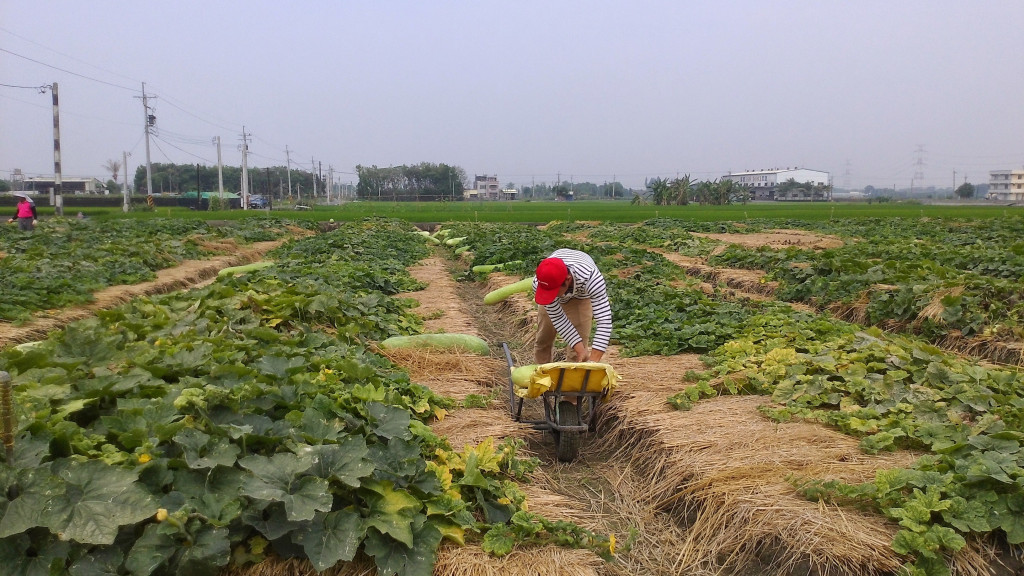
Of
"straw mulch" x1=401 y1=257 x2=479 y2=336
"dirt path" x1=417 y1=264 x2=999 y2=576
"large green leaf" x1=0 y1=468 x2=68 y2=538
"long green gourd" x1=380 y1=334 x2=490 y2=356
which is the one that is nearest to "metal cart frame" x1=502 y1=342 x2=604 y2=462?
"dirt path" x1=417 y1=264 x2=999 y2=576

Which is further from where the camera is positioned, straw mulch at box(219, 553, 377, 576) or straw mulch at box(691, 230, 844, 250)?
straw mulch at box(691, 230, 844, 250)

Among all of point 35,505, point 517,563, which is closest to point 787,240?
point 517,563

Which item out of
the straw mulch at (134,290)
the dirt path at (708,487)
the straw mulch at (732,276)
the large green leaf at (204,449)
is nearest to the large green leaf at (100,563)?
the large green leaf at (204,449)

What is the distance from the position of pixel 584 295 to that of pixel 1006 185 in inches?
5598

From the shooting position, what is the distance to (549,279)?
5148mm

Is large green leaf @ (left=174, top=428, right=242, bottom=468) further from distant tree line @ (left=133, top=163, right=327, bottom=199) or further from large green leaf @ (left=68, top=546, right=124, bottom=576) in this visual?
distant tree line @ (left=133, top=163, right=327, bottom=199)

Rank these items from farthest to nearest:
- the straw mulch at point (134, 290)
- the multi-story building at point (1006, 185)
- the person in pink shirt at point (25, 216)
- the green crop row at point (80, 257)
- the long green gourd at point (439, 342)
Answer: the multi-story building at point (1006, 185), the person in pink shirt at point (25, 216), the green crop row at point (80, 257), the straw mulch at point (134, 290), the long green gourd at point (439, 342)

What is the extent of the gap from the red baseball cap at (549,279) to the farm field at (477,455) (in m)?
1.09

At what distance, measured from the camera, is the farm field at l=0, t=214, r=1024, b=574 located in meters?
2.95

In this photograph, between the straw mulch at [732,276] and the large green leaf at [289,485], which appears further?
the straw mulch at [732,276]

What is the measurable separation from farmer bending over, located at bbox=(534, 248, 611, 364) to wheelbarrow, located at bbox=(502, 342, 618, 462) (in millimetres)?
370

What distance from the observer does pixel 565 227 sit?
98.6 ft

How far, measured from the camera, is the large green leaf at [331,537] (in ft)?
9.61

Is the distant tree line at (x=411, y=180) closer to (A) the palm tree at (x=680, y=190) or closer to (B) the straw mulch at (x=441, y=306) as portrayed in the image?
(A) the palm tree at (x=680, y=190)
